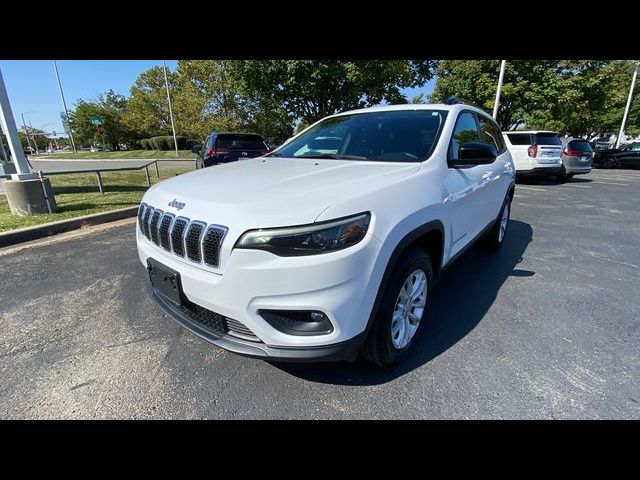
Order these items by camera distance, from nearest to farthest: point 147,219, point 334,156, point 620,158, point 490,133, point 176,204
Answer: point 176,204
point 147,219
point 334,156
point 490,133
point 620,158

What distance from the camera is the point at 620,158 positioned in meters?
20.8

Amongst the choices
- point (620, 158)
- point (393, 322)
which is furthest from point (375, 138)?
point (620, 158)

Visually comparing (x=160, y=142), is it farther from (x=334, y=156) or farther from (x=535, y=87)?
(x=334, y=156)

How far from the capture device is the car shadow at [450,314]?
2.19m

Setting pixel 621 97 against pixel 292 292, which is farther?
pixel 621 97

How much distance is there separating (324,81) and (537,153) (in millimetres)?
10225

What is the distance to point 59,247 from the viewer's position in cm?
464

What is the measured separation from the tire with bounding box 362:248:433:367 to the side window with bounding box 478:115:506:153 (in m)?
2.13

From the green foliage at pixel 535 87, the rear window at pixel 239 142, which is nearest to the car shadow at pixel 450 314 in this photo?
the rear window at pixel 239 142

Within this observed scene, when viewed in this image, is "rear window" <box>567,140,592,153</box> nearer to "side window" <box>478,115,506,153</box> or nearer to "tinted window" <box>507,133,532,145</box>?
"tinted window" <box>507,133,532,145</box>

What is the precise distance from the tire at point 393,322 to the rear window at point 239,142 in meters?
7.88

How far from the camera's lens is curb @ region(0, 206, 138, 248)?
4778mm

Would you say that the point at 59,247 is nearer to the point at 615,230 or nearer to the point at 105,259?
the point at 105,259

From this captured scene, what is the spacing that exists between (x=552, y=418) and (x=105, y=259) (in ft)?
15.6
